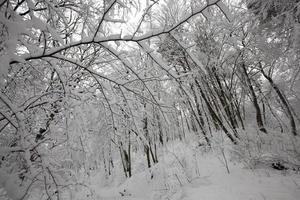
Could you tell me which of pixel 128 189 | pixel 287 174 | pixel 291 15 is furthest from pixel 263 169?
pixel 128 189

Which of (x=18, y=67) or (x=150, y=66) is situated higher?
(x=18, y=67)

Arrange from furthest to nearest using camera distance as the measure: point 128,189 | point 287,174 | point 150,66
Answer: point 128,189 → point 287,174 → point 150,66

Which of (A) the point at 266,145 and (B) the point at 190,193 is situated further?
(A) the point at 266,145

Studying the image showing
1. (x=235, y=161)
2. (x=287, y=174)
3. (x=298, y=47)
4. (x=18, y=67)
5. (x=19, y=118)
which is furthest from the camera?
(x=235, y=161)

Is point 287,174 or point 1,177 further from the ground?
point 1,177

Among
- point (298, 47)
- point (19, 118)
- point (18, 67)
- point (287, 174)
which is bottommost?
point (287, 174)

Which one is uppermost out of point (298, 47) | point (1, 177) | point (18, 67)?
point (298, 47)

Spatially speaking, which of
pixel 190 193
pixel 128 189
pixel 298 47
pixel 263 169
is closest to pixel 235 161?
pixel 263 169

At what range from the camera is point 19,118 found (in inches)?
43.4

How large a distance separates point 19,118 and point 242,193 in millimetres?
3365

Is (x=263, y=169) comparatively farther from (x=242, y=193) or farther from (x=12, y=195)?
(x=12, y=195)

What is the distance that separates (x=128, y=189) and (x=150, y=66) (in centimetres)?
715

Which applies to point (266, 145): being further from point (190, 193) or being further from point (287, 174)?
point (190, 193)

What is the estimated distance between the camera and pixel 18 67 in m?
1.82
